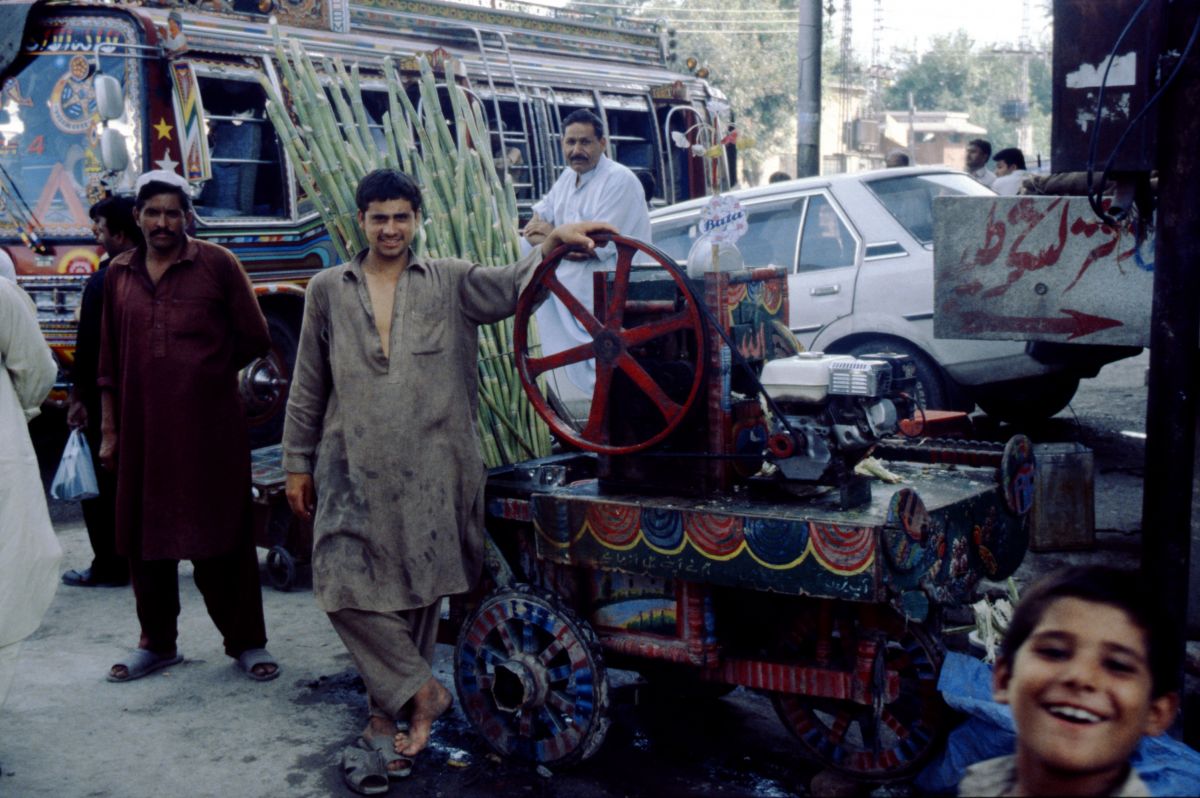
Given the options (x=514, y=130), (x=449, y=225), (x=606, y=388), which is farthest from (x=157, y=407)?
(x=514, y=130)

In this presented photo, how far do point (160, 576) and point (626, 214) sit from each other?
252cm

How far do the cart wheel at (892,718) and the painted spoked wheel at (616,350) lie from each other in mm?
778

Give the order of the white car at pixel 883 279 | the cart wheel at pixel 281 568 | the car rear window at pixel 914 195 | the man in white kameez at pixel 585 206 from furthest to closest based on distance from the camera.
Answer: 1. the car rear window at pixel 914 195
2. the white car at pixel 883 279
3. the man in white kameez at pixel 585 206
4. the cart wheel at pixel 281 568

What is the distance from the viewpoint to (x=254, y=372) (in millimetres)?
7875

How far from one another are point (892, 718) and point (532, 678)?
1017 mm

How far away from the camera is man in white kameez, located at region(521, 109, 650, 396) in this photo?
222 inches

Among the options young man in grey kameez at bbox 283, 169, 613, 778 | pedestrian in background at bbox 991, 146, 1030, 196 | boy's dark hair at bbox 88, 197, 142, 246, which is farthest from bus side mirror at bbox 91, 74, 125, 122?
pedestrian in background at bbox 991, 146, 1030, 196

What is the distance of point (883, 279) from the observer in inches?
280

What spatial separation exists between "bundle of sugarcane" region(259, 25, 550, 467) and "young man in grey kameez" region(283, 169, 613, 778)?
0.64 meters

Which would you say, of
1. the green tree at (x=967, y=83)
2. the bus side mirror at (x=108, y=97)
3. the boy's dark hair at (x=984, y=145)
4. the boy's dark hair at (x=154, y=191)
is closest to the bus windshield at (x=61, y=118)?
the bus side mirror at (x=108, y=97)

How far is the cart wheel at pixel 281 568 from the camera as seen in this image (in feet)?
18.0

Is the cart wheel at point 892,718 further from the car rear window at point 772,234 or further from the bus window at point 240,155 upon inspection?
the bus window at point 240,155

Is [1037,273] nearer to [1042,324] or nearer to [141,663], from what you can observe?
[1042,324]

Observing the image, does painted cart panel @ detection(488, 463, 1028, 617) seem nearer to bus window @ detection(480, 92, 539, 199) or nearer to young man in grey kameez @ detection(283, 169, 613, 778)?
young man in grey kameez @ detection(283, 169, 613, 778)
